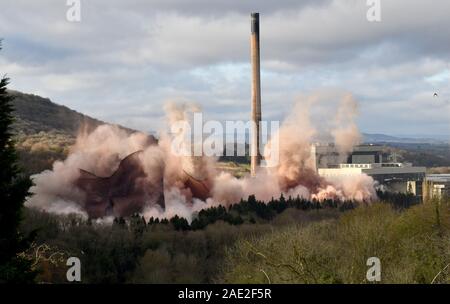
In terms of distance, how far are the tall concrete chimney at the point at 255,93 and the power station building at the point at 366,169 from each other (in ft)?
49.6

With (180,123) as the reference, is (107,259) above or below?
below

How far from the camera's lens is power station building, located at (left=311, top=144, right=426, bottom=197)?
105 metres

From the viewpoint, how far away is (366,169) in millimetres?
106000

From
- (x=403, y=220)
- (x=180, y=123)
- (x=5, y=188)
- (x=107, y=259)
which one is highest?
(x=180, y=123)

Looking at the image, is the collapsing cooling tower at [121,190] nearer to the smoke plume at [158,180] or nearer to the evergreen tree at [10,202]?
the smoke plume at [158,180]

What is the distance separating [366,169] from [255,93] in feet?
96.3

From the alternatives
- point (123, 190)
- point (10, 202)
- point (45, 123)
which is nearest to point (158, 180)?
point (123, 190)

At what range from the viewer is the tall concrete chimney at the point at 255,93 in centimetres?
8581

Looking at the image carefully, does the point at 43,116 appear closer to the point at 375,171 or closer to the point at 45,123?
the point at 45,123

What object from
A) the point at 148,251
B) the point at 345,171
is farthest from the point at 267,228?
the point at 345,171

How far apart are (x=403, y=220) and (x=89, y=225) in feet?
110

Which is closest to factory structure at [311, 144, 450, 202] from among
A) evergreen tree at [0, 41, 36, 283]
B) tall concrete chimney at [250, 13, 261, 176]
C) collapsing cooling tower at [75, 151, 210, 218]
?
tall concrete chimney at [250, 13, 261, 176]
